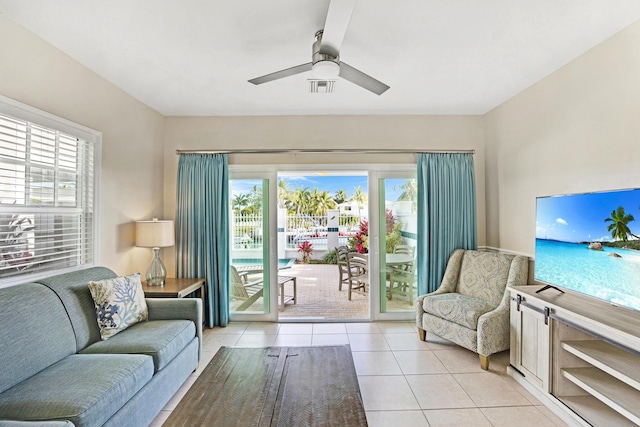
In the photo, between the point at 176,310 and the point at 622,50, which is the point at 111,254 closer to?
the point at 176,310

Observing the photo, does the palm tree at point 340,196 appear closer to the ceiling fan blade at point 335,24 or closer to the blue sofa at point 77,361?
the blue sofa at point 77,361

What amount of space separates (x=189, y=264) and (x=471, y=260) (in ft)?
10.8

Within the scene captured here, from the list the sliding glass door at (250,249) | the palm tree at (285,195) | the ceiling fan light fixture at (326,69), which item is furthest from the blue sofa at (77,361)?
the palm tree at (285,195)

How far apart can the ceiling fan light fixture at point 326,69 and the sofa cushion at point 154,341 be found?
2138 mm

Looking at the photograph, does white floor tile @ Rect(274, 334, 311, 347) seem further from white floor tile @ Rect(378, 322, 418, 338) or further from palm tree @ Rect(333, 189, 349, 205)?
palm tree @ Rect(333, 189, 349, 205)

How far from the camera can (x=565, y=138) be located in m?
2.72

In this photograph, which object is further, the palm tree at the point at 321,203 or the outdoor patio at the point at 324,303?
the palm tree at the point at 321,203

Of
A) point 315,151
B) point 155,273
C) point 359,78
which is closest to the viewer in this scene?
point 359,78

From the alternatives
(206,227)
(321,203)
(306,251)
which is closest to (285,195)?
(321,203)

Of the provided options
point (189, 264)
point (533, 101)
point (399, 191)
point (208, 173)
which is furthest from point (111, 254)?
point (533, 101)

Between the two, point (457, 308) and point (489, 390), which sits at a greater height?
point (457, 308)

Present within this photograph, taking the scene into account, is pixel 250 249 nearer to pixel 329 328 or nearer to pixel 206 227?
pixel 206 227

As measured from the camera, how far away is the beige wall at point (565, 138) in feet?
7.17

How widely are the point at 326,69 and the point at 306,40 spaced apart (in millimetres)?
501
